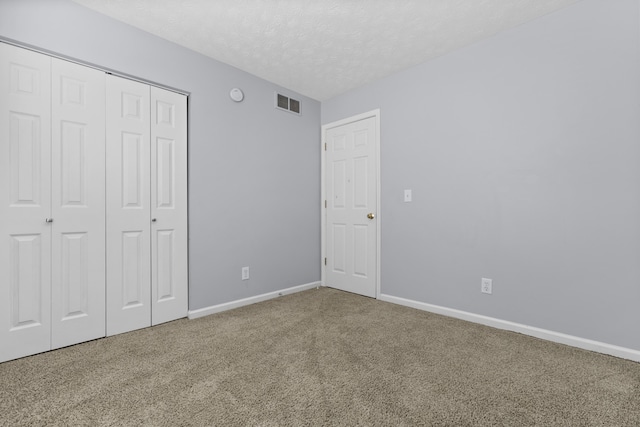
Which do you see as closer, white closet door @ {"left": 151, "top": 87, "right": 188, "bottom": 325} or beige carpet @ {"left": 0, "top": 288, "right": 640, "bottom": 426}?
beige carpet @ {"left": 0, "top": 288, "right": 640, "bottom": 426}

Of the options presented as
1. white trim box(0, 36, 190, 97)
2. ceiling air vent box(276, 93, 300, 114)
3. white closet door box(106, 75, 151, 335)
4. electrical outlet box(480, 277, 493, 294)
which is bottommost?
electrical outlet box(480, 277, 493, 294)

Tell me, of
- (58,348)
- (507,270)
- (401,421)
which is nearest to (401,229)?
(507,270)

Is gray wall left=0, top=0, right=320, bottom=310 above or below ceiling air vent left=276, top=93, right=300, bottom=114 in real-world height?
below

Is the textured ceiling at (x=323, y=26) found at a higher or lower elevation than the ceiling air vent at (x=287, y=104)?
higher

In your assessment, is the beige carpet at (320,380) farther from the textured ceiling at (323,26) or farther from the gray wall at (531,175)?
the textured ceiling at (323,26)

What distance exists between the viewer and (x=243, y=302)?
303cm

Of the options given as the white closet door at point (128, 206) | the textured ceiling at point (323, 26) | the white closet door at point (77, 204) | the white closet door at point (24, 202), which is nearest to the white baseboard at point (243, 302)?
the white closet door at point (128, 206)

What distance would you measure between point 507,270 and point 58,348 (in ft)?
11.6

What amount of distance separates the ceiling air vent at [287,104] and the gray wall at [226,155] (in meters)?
0.07

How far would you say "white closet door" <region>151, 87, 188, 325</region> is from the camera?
8.16ft

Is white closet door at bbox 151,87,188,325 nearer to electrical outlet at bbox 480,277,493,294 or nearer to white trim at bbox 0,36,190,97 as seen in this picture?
white trim at bbox 0,36,190,97

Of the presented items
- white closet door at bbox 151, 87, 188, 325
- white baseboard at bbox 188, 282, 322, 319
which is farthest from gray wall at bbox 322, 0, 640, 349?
white closet door at bbox 151, 87, 188, 325

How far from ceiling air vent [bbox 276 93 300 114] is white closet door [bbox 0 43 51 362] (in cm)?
201

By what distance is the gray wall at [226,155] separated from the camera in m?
2.08
